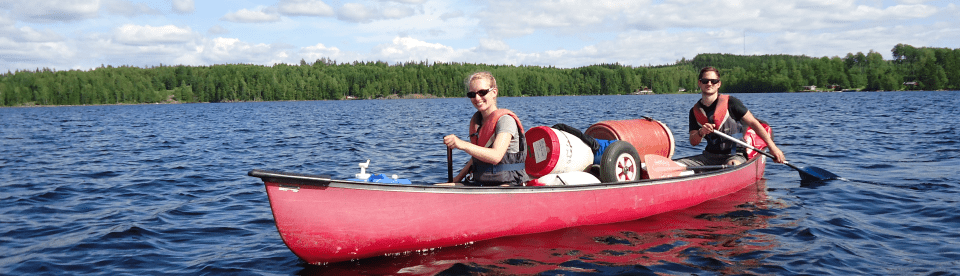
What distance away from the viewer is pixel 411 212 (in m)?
5.66

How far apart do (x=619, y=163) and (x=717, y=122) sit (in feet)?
6.42

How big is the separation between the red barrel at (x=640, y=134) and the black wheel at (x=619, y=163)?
0.31 meters

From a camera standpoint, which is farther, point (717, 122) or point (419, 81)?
point (419, 81)

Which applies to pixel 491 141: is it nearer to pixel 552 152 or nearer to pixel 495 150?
pixel 495 150

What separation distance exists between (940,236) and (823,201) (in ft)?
7.60

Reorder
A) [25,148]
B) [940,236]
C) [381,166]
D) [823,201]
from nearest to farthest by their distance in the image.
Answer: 1. [940,236]
2. [823,201]
3. [381,166]
4. [25,148]

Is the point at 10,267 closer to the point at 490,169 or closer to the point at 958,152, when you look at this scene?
the point at 490,169

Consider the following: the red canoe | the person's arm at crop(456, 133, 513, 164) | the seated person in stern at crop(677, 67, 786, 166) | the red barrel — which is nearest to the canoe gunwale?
the red canoe

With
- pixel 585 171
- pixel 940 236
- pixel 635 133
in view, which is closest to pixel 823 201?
pixel 940 236

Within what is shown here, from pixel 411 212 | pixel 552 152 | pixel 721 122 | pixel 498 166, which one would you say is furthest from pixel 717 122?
pixel 411 212

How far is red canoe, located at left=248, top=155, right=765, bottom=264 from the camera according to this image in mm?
5199

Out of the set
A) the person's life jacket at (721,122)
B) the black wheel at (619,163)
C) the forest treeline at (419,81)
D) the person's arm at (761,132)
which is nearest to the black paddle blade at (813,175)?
the person's life jacket at (721,122)

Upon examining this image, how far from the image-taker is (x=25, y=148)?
21172mm

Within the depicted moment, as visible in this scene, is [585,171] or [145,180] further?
[145,180]
